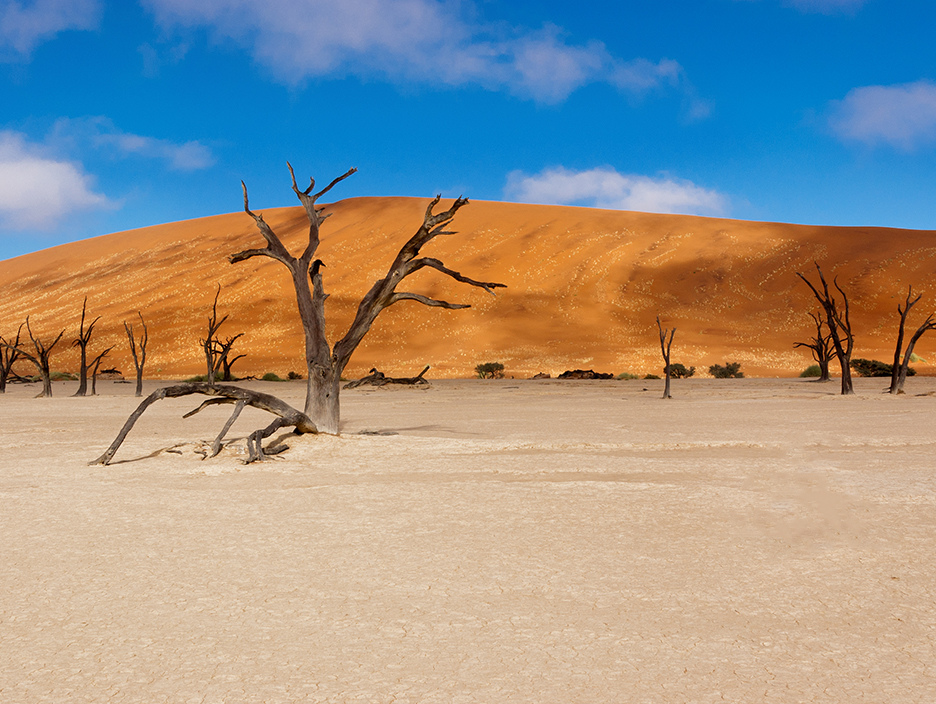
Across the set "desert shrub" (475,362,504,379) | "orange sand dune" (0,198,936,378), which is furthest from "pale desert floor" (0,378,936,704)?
"orange sand dune" (0,198,936,378)

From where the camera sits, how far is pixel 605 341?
5078 centimetres

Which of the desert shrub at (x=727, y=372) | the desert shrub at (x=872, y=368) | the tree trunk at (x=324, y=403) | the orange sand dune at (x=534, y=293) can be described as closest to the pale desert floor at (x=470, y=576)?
the tree trunk at (x=324, y=403)

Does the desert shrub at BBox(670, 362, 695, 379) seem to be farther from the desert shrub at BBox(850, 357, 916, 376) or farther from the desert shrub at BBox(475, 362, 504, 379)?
the desert shrub at BBox(475, 362, 504, 379)

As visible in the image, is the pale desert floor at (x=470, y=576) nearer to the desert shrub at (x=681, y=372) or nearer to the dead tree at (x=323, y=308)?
the dead tree at (x=323, y=308)

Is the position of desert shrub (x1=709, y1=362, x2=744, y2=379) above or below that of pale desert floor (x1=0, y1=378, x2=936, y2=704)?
above

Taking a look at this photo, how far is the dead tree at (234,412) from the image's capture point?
9391 mm

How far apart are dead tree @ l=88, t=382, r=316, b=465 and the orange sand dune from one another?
32628 millimetres

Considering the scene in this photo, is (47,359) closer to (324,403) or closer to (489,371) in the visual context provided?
(489,371)

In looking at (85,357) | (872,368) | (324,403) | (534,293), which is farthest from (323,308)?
(534,293)

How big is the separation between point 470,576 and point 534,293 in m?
56.8

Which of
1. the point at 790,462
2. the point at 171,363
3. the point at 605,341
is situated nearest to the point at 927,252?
the point at 605,341

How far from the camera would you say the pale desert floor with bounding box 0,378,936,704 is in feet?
10.9

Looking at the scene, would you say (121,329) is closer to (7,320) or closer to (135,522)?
(7,320)

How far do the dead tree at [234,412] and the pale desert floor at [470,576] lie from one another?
0.98 feet
